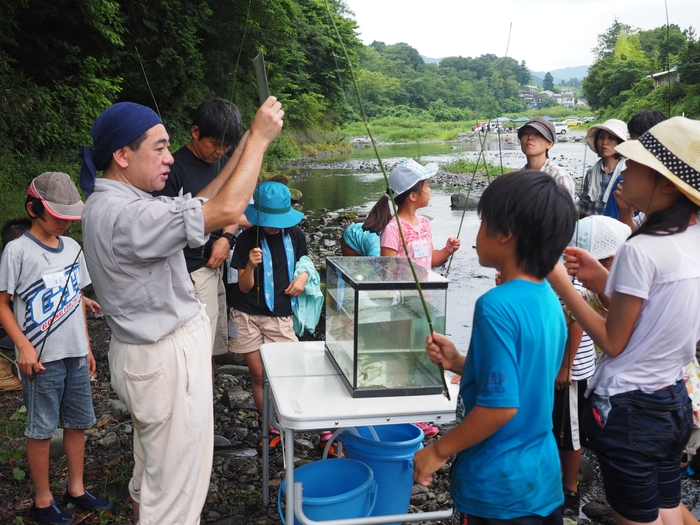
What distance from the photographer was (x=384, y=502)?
2867 mm

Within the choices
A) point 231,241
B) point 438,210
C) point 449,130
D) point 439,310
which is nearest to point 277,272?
point 231,241

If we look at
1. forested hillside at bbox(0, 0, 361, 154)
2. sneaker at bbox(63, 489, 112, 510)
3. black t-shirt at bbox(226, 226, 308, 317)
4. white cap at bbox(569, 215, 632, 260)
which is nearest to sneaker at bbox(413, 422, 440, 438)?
black t-shirt at bbox(226, 226, 308, 317)

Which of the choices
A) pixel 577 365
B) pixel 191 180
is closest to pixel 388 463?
pixel 577 365

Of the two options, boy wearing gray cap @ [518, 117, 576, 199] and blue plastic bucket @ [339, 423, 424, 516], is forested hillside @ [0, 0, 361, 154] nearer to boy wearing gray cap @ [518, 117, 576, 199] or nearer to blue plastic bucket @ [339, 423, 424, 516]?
boy wearing gray cap @ [518, 117, 576, 199]

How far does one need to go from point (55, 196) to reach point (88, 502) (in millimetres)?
1632

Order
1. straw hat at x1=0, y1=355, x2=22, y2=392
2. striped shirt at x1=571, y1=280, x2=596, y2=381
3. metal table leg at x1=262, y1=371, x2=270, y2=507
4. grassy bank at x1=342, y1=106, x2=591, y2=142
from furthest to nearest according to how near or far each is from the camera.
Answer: grassy bank at x1=342, y1=106, x2=591, y2=142 < straw hat at x1=0, y1=355, x2=22, y2=392 < metal table leg at x1=262, y1=371, x2=270, y2=507 < striped shirt at x1=571, y1=280, x2=596, y2=381

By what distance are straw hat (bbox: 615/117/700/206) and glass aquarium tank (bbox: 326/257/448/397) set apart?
0.94 m

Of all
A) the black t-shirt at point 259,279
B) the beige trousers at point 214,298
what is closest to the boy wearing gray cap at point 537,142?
the black t-shirt at point 259,279

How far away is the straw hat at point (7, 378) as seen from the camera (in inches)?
182

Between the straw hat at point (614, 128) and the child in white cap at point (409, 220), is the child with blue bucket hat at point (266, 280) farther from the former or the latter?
the straw hat at point (614, 128)

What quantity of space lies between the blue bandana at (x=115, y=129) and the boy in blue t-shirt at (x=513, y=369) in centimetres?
128

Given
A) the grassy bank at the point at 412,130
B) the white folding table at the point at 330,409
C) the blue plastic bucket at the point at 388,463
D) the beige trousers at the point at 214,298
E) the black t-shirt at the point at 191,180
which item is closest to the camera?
the white folding table at the point at 330,409

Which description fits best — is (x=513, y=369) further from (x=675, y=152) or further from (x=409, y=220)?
(x=409, y=220)

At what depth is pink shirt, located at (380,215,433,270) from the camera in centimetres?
401
